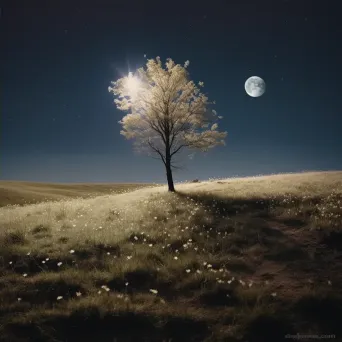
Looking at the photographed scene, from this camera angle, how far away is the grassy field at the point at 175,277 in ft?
21.1

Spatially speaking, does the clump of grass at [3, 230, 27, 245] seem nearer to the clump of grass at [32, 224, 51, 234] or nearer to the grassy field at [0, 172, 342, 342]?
the grassy field at [0, 172, 342, 342]

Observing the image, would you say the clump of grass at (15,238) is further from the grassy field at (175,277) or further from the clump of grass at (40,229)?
the clump of grass at (40,229)

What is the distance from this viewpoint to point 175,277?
877 cm

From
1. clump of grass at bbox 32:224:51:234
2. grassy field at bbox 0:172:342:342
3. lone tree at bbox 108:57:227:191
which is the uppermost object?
lone tree at bbox 108:57:227:191

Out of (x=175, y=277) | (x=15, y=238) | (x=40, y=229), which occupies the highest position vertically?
(x=40, y=229)

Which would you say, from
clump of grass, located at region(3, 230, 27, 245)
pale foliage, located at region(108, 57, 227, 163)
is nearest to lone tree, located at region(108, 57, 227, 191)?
pale foliage, located at region(108, 57, 227, 163)

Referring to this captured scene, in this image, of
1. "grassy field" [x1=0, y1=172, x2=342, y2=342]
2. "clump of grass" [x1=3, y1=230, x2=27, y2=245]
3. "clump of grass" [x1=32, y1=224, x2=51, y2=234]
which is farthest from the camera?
"clump of grass" [x1=32, y1=224, x2=51, y2=234]

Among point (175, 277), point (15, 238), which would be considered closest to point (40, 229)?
point (15, 238)

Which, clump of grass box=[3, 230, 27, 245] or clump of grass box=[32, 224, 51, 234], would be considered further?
clump of grass box=[32, 224, 51, 234]

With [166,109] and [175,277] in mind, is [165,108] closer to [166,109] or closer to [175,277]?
[166,109]

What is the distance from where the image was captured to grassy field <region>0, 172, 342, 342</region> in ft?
21.1

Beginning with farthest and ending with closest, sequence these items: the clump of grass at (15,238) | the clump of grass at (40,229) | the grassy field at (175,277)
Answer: the clump of grass at (40,229) < the clump of grass at (15,238) < the grassy field at (175,277)

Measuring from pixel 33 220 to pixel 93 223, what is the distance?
344 cm

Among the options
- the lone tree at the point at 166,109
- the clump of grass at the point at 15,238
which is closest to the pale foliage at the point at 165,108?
the lone tree at the point at 166,109
